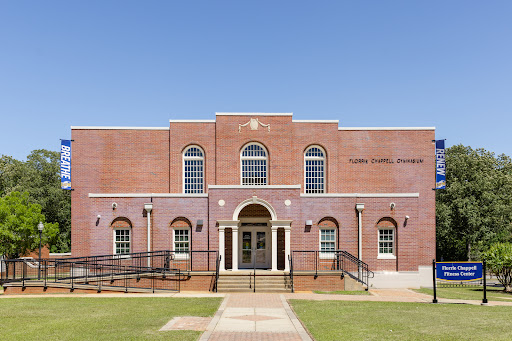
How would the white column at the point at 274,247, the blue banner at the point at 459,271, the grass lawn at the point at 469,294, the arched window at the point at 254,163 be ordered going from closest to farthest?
1. the blue banner at the point at 459,271
2. the grass lawn at the point at 469,294
3. the white column at the point at 274,247
4. the arched window at the point at 254,163

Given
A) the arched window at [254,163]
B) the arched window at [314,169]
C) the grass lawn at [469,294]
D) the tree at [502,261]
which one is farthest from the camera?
the arched window at [314,169]

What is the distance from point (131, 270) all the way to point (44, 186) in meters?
35.2

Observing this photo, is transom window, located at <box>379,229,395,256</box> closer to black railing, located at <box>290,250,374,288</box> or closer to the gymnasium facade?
the gymnasium facade

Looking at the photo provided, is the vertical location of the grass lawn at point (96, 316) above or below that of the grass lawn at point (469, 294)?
above

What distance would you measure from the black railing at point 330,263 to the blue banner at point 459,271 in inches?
283

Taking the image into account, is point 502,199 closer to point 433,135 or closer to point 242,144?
point 433,135

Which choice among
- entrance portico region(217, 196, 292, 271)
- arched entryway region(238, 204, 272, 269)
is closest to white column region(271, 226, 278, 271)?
entrance portico region(217, 196, 292, 271)

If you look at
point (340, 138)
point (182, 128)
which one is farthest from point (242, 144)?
point (340, 138)

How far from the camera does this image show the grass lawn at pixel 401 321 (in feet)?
40.1

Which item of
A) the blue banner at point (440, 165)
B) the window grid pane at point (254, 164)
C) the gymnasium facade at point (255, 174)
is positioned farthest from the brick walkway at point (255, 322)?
the blue banner at point (440, 165)

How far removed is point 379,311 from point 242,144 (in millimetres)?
16508

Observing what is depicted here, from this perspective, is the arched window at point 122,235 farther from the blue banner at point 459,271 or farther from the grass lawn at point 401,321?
the blue banner at point 459,271

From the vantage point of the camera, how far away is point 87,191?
102 feet

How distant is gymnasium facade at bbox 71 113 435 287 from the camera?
93.1 ft
